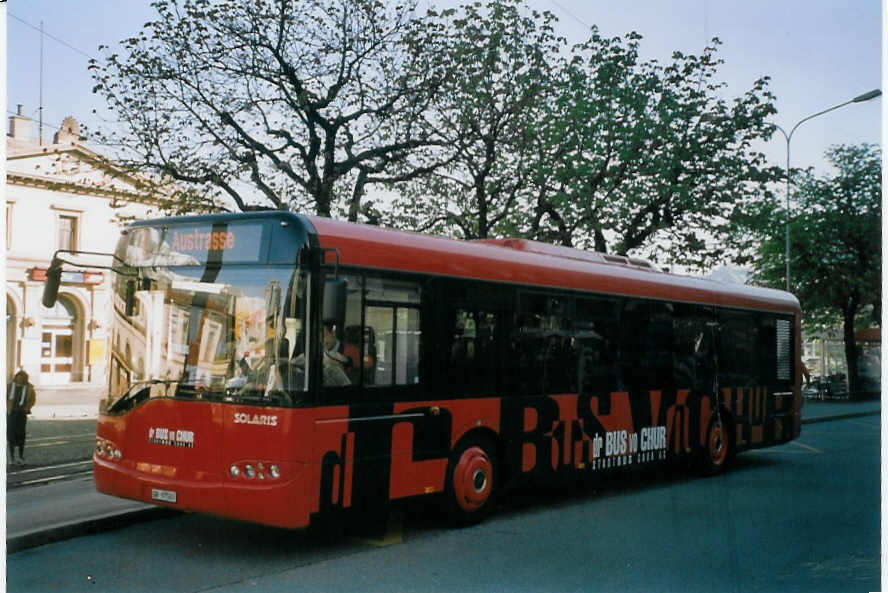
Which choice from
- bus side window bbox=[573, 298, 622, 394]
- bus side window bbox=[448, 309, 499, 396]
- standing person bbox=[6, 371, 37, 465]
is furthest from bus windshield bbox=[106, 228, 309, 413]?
standing person bbox=[6, 371, 37, 465]

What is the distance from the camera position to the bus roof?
26.4 feet

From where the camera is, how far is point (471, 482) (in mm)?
9047

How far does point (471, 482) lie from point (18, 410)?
8.49m

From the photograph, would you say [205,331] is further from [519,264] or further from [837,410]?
[837,410]

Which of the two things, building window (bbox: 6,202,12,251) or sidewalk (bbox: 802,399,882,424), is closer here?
building window (bbox: 6,202,12,251)

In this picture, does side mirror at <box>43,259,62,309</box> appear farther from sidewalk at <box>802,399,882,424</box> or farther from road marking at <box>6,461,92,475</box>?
sidewalk at <box>802,399,882,424</box>

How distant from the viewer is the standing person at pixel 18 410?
14094 mm

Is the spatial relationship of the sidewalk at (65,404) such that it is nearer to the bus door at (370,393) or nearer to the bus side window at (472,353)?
the bus side window at (472,353)

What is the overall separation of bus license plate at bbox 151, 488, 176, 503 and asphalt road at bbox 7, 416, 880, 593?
0.51 m

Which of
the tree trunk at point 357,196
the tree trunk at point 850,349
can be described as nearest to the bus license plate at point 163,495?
the tree trunk at point 357,196

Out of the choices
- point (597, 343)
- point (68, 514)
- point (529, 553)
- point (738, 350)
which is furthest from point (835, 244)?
point (68, 514)

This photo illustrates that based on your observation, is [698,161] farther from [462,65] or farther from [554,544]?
[554,544]

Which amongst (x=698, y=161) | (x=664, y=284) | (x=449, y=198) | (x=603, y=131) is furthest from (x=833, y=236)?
(x=664, y=284)

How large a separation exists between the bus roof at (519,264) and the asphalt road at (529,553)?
2.45m
